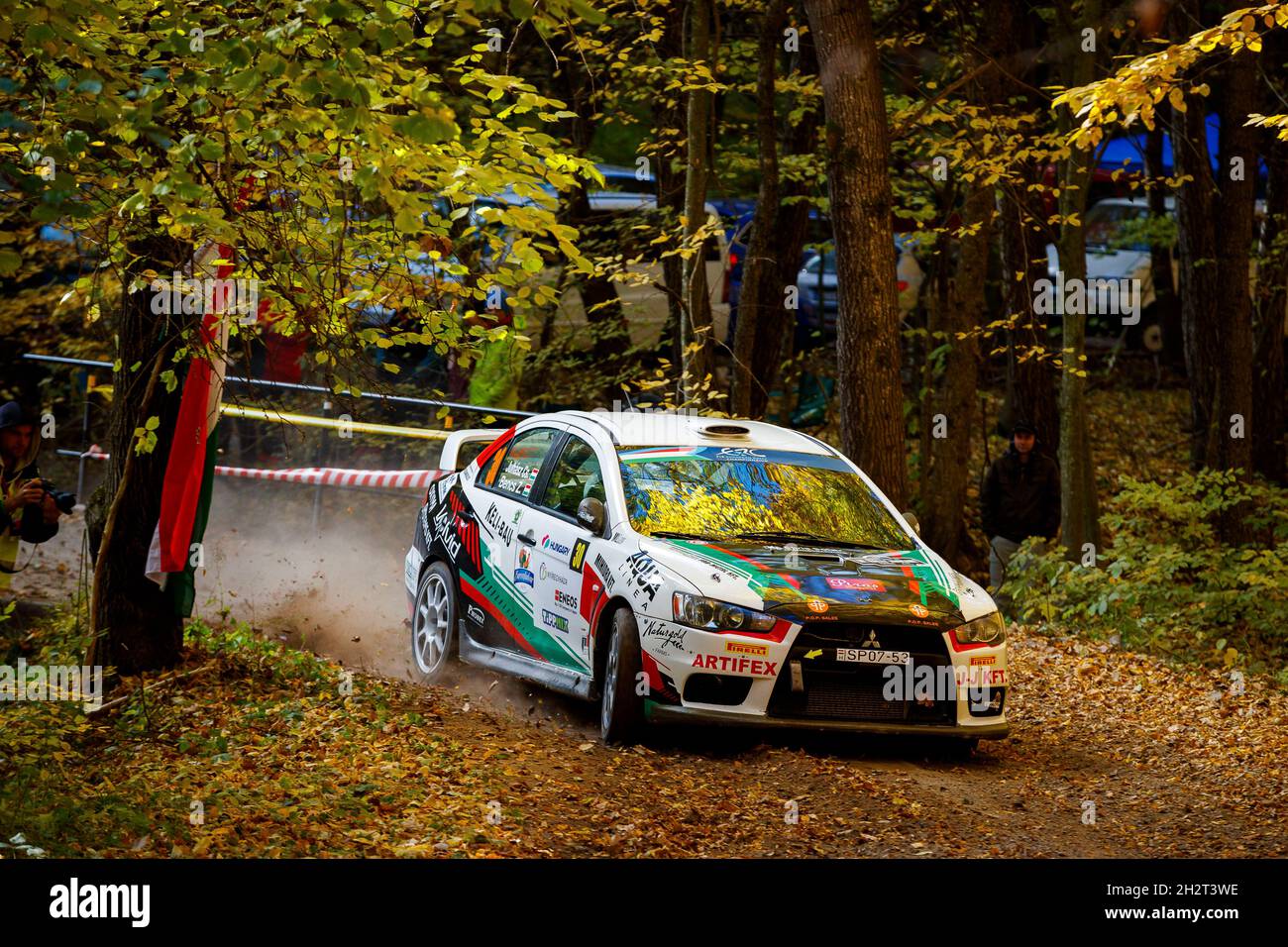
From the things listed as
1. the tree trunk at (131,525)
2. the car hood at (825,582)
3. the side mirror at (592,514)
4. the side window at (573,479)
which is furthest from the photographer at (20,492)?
the car hood at (825,582)

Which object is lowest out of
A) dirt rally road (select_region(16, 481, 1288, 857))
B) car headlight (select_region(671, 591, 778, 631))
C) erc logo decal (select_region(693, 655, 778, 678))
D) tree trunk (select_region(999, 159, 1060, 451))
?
dirt rally road (select_region(16, 481, 1288, 857))

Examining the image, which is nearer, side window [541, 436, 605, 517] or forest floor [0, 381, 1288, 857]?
forest floor [0, 381, 1288, 857]

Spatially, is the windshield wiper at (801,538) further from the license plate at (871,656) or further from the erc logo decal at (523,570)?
the erc logo decal at (523,570)

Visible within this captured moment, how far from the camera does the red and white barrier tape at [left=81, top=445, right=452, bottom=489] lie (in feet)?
49.5

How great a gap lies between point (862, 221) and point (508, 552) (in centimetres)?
441

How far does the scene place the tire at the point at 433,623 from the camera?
10.3 meters

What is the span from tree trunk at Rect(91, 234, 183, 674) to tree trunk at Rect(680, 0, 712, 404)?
17.5 feet

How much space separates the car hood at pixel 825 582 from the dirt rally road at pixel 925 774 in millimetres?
816

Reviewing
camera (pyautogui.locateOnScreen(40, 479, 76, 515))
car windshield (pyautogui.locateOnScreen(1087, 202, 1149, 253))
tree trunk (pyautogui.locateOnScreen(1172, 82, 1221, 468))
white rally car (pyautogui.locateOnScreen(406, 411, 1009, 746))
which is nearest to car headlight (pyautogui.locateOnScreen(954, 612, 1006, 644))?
white rally car (pyautogui.locateOnScreen(406, 411, 1009, 746))

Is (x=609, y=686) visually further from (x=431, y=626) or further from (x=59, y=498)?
(x=59, y=498)

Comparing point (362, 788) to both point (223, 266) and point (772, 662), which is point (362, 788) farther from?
point (223, 266)

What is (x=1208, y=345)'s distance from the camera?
17.6 m

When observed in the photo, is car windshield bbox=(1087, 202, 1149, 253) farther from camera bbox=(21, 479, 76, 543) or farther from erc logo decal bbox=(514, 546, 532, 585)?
camera bbox=(21, 479, 76, 543)

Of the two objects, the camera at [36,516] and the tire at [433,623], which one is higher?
the camera at [36,516]
